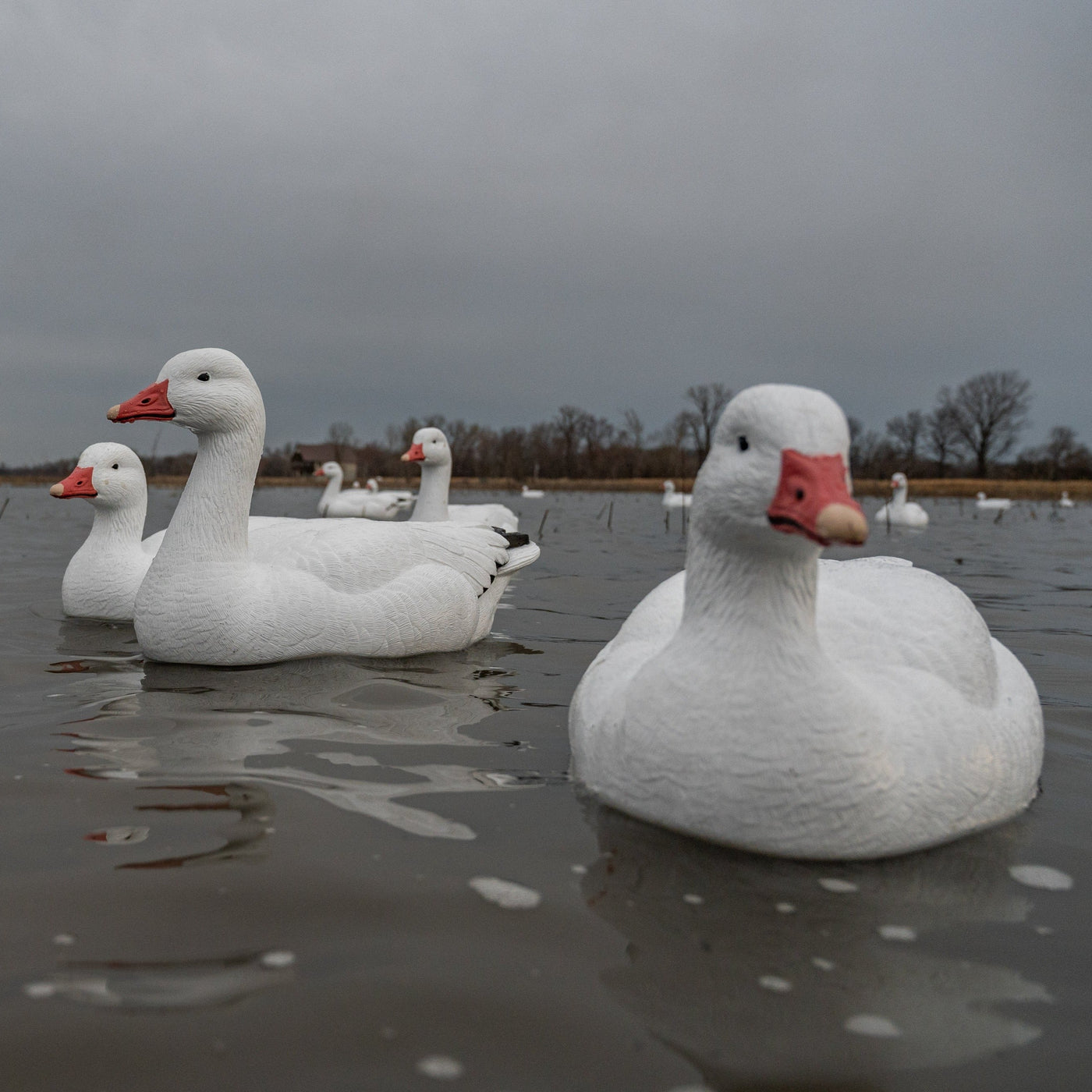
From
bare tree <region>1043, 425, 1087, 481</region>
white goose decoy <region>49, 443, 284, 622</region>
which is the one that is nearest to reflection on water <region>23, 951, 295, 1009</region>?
white goose decoy <region>49, 443, 284, 622</region>

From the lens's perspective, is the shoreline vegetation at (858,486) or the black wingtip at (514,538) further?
the shoreline vegetation at (858,486)

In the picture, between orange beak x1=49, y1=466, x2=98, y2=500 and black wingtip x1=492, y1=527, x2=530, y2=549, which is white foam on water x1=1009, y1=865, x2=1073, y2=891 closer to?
black wingtip x1=492, y1=527, x2=530, y2=549

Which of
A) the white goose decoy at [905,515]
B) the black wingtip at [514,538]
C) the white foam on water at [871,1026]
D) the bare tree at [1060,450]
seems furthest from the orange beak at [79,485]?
the bare tree at [1060,450]

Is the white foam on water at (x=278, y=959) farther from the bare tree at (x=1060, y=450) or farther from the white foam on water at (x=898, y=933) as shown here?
the bare tree at (x=1060, y=450)

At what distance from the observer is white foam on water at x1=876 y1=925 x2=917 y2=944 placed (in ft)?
8.12

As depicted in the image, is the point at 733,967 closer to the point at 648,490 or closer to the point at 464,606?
the point at 464,606

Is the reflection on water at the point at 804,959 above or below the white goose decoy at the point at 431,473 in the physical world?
below

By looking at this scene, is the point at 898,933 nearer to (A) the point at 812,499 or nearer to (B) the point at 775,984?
(B) the point at 775,984

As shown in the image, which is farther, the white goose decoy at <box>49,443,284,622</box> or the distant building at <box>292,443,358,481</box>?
the distant building at <box>292,443,358,481</box>

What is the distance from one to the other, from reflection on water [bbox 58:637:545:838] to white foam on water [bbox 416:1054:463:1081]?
1.11m

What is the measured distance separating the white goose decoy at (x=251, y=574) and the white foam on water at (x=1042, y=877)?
3.98m

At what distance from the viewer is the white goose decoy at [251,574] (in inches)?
215

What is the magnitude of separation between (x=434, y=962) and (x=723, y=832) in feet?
3.35

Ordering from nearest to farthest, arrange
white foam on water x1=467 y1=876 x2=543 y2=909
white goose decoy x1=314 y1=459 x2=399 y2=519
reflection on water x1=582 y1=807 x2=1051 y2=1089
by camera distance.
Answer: reflection on water x1=582 y1=807 x2=1051 y2=1089, white foam on water x1=467 y1=876 x2=543 y2=909, white goose decoy x1=314 y1=459 x2=399 y2=519
